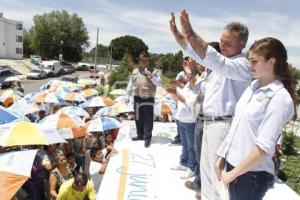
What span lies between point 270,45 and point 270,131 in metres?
0.55

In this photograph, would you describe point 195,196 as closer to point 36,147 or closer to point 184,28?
point 184,28

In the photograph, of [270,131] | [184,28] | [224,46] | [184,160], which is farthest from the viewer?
[184,160]

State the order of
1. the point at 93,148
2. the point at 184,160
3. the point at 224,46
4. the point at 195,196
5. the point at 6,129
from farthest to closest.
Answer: the point at 93,148
the point at 6,129
the point at 184,160
the point at 195,196
the point at 224,46

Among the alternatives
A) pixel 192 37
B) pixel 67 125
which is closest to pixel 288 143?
pixel 67 125

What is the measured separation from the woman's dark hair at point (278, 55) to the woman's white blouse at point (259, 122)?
2.4 inches

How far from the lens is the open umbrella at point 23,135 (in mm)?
6570

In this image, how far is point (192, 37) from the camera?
9.60 ft

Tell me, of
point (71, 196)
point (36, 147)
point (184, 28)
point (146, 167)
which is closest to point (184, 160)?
point (146, 167)

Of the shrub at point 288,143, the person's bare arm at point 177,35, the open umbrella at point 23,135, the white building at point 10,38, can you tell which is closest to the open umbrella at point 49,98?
the open umbrella at point 23,135

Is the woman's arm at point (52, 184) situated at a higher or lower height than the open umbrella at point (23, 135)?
lower

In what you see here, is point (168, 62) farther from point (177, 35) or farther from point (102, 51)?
point (102, 51)

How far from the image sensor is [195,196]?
4973 millimetres

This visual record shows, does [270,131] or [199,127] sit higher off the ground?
[270,131]

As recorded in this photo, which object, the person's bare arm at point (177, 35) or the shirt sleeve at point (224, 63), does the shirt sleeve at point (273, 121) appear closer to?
the shirt sleeve at point (224, 63)
